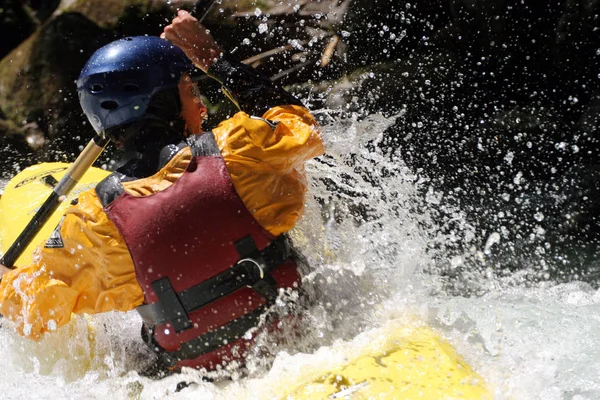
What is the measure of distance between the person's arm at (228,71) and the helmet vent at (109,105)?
40 cm

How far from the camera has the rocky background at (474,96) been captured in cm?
438

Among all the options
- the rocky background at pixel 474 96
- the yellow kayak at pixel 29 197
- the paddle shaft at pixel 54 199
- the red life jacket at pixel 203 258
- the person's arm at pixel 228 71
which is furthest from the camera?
the rocky background at pixel 474 96

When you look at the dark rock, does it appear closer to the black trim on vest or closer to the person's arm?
the person's arm

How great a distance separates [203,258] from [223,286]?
13 centimetres

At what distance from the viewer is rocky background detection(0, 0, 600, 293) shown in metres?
4.38

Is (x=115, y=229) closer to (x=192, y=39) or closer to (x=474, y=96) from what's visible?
(x=192, y=39)

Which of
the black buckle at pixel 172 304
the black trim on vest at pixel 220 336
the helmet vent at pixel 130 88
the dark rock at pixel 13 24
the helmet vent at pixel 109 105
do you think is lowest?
the dark rock at pixel 13 24

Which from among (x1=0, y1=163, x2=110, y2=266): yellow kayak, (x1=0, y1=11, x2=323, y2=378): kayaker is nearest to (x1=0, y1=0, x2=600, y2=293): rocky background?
(x1=0, y1=163, x2=110, y2=266): yellow kayak

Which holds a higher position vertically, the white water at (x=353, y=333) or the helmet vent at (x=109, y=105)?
the helmet vent at (x=109, y=105)

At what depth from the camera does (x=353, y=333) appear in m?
2.37

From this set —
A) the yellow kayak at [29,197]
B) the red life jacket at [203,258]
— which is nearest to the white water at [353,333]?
the red life jacket at [203,258]

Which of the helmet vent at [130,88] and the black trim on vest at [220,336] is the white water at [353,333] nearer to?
the black trim on vest at [220,336]

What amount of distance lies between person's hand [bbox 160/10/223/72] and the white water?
2.32 feet

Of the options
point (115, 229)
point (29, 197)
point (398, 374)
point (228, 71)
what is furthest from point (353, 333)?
point (29, 197)
